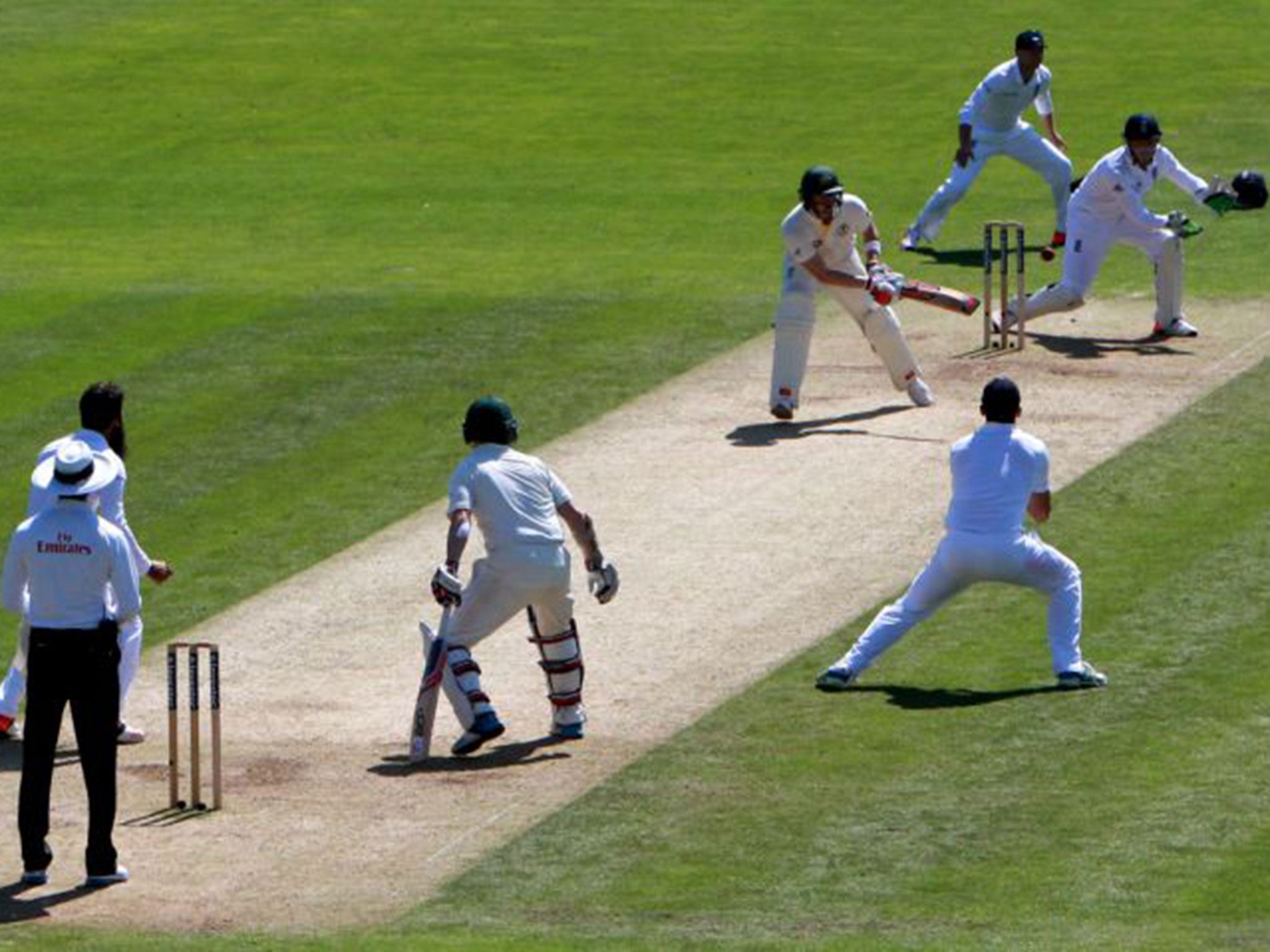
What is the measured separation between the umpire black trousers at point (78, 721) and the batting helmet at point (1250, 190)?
1586 centimetres

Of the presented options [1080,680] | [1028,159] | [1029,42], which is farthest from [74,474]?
[1028,159]

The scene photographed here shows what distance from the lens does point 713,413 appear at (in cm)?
2531

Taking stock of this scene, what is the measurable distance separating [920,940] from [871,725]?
3691mm

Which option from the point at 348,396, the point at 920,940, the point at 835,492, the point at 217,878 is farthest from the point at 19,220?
the point at 920,940

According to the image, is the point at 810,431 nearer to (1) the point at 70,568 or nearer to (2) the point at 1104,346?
(2) the point at 1104,346

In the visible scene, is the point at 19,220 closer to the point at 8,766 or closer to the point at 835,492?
the point at 835,492

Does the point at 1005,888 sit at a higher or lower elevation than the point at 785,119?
lower

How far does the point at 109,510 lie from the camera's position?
55.4 ft

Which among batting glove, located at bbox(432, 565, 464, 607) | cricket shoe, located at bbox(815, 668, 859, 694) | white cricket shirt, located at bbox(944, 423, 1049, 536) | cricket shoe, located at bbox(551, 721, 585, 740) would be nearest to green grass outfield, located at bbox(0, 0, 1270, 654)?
cricket shoe, located at bbox(551, 721, 585, 740)

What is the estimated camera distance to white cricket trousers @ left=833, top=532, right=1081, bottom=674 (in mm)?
17562

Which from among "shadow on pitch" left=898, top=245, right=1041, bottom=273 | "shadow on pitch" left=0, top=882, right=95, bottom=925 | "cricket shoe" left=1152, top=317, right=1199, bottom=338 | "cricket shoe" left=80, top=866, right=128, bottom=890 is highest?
"shadow on pitch" left=898, top=245, right=1041, bottom=273

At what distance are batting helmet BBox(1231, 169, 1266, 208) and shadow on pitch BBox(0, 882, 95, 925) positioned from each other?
1632 cm

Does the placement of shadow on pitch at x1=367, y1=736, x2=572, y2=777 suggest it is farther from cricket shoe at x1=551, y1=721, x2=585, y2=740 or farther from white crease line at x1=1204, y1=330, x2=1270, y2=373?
white crease line at x1=1204, y1=330, x2=1270, y2=373

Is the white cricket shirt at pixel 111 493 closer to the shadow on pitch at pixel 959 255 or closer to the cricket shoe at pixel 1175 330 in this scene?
the cricket shoe at pixel 1175 330
